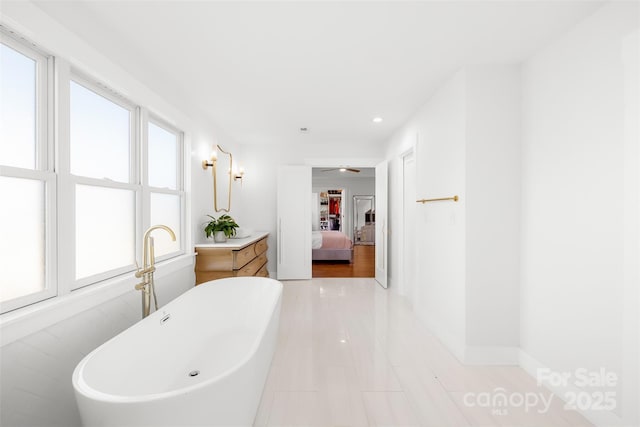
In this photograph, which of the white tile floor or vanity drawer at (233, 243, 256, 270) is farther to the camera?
vanity drawer at (233, 243, 256, 270)

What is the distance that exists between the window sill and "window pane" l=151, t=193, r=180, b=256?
61 cm

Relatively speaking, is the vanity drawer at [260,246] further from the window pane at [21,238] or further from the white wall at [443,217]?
the window pane at [21,238]

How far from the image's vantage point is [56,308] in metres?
1.48

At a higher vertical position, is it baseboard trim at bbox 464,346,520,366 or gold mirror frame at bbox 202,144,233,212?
gold mirror frame at bbox 202,144,233,212

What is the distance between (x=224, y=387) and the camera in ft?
3.87

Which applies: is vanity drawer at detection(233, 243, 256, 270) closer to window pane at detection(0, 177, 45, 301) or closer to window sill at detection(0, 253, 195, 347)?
window sill at detection(0, 253, 195, 347)

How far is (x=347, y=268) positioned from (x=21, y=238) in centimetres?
511

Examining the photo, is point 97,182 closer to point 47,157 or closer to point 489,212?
point 47,157

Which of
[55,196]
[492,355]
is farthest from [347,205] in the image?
[55,196]

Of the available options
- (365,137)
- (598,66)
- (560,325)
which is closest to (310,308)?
(560,325)

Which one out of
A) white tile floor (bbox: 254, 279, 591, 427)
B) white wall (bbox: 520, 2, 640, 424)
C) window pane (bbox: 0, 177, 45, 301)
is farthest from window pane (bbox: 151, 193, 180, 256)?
white wall (bbox: 520, 2, 640, 424)

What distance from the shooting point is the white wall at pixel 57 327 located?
1.29 metres

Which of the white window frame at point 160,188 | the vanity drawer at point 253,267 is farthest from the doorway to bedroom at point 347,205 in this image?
the white window frame at point 160,188

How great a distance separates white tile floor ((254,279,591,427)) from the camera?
1.70 metres
